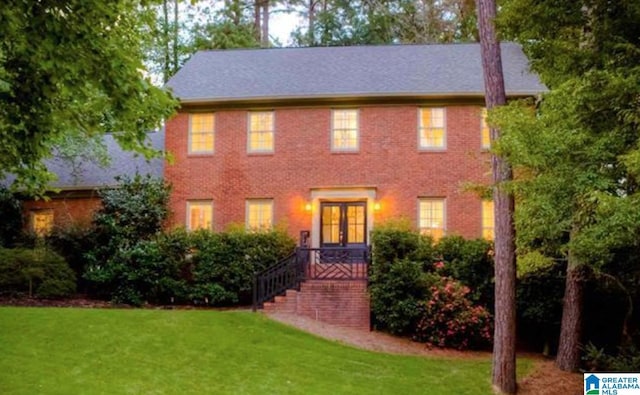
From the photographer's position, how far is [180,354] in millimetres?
12148

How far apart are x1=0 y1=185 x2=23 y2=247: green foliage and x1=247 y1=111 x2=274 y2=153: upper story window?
26.2ft

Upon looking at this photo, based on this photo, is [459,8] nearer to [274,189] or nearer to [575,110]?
[274,189]

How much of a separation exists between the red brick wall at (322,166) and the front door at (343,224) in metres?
0.56

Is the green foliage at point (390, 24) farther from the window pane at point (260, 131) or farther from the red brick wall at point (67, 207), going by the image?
the red brick wall at point (67, 207)

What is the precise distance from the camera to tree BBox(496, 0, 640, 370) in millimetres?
8953

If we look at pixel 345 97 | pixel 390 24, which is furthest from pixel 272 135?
Answer: pixel 390 24

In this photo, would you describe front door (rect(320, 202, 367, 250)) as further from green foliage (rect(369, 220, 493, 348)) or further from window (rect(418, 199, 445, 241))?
green foliage (rect(369, 220, 493, 348))

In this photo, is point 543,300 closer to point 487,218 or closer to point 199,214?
point 487,218

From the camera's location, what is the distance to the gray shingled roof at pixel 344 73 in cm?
2036

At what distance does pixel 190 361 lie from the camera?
11.8 m

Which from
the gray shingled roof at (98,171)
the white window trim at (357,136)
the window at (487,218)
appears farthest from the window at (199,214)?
the window at (487,218)

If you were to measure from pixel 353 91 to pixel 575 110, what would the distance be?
11.3 m

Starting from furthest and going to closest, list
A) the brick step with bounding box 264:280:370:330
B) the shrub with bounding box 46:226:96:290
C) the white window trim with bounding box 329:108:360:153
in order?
the white window trim with bounding box 329:108:360:153
the shrub with bounding box 46:226:96:290
the brick step with bounding box 264:280:370:330

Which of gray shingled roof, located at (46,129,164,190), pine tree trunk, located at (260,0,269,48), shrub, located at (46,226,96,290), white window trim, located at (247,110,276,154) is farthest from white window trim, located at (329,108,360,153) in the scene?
pine tree trunk, located at (260,0,269,48)
